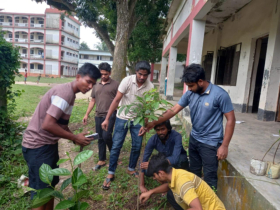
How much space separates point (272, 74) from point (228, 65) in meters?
2.45

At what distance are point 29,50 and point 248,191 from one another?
40521mm

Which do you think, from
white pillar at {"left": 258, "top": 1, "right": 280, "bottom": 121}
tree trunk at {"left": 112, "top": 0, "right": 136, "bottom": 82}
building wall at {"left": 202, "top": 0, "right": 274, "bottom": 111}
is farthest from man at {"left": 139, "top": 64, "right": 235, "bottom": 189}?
tree trunk at {"left": 112, "top": 0, "right": 136, "bottom": 82}

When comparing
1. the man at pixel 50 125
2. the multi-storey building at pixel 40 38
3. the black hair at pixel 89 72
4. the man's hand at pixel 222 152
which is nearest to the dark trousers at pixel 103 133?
the man at pixel 50 125

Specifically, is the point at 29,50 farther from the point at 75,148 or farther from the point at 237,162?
the point at 237,162

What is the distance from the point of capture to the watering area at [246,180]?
175cm

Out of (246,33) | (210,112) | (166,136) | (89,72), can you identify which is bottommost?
(166,136)

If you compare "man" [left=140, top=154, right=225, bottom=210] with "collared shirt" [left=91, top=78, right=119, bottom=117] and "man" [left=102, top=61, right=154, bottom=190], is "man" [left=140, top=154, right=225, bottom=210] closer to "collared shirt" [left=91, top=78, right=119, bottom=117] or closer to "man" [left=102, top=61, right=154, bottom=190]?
"man" [left=102, top=61, right=154, bottom=190]

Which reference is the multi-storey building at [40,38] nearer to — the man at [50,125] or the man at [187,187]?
the man at [50,125]

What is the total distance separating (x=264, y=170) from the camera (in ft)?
6.68

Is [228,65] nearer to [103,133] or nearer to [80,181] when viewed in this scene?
[103,133]

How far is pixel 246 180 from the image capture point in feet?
6.49

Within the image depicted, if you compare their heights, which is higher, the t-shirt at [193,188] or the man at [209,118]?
the man at [209,118]

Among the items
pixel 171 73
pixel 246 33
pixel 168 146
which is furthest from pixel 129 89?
pixel 171 73

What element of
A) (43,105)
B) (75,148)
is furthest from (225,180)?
(75,148)
